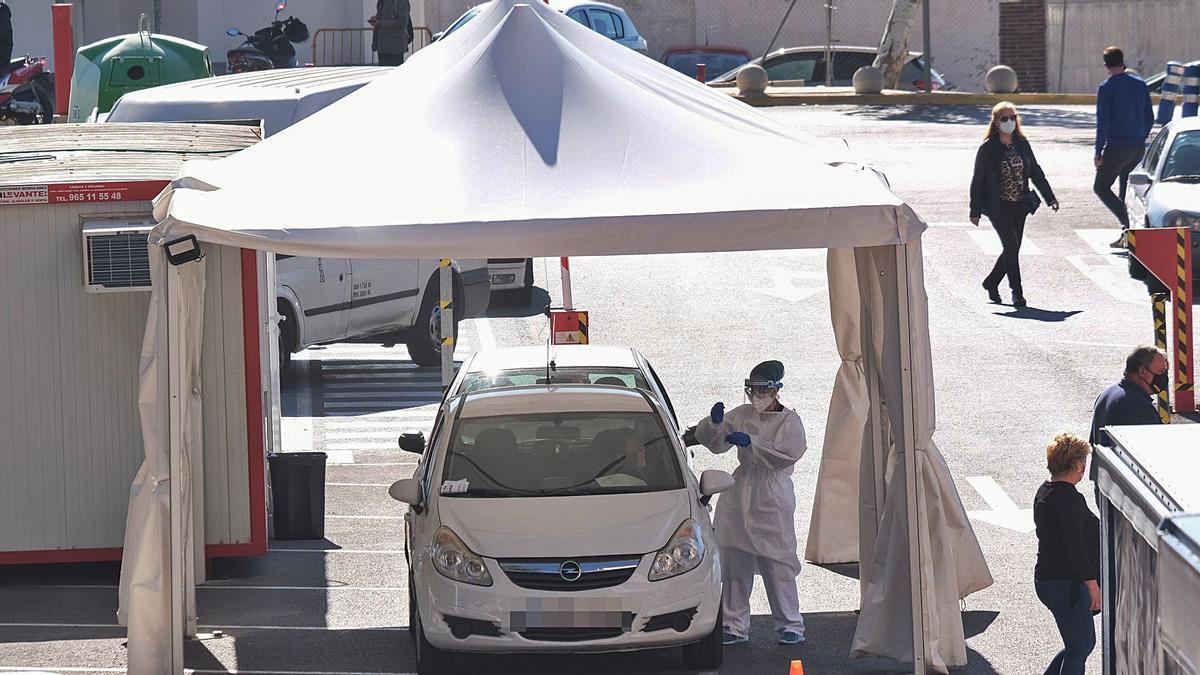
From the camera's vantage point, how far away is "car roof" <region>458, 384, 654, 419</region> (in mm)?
10180

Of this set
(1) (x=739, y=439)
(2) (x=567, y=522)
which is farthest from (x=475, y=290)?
(2) (x=567, y=522)

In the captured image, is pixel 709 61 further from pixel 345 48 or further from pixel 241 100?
pixel 241 100

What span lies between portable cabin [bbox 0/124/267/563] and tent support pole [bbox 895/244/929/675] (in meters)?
4.32

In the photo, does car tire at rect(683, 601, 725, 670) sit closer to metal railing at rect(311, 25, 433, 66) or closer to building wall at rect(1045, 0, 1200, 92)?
metal railing at rect(311, 25, 433, 66)

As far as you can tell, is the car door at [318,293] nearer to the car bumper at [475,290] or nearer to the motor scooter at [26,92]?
the car bumper at [475,290]

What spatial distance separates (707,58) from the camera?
1484 inches

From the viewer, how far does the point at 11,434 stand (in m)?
10.9

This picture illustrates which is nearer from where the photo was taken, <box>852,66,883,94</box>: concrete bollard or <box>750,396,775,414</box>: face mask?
<box>750,396,775,414</box>: face mask

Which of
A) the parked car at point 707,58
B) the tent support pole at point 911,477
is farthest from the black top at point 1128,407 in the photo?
the parked car at point 707,58

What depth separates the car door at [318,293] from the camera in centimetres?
1672

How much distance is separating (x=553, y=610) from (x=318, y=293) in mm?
8683

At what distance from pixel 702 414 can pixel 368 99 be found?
602 centimetres

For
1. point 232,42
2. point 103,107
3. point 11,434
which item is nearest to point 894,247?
point 11,434

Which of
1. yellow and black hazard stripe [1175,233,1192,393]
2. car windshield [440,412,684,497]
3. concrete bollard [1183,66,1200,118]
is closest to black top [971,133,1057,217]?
Result: yellow and black hazard stripe [1175,233,1192,393]
